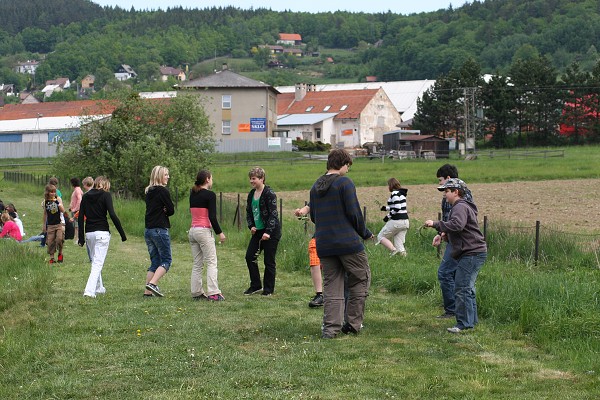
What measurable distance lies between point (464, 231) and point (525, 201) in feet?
90.5

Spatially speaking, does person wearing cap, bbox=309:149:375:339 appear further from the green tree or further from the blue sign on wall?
the blue sign on wall

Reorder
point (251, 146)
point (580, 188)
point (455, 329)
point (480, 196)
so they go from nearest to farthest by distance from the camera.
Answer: point (455, 329)
point (480, 196)
point (580, 188)
point (251, 146)

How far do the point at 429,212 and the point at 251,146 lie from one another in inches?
2005

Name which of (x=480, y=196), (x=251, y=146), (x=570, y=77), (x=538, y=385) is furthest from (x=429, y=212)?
(x=570, y=77)

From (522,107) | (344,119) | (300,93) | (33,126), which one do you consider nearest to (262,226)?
(522,107)

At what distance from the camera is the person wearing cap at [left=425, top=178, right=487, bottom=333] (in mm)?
10609

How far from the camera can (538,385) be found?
8.12m

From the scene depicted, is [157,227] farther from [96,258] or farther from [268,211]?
[268,211]

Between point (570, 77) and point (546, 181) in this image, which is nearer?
point (546, 181)

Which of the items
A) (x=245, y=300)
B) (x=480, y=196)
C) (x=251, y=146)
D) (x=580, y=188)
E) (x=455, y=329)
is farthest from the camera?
(x=251, y=146)

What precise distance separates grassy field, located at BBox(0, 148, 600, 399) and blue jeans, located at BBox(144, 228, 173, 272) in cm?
54

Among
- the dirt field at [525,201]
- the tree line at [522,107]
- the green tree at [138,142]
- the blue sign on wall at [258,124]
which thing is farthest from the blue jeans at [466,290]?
the tree line at [522,107]

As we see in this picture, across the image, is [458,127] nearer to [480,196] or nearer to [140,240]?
[480,196]

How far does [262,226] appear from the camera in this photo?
13.6 meters
